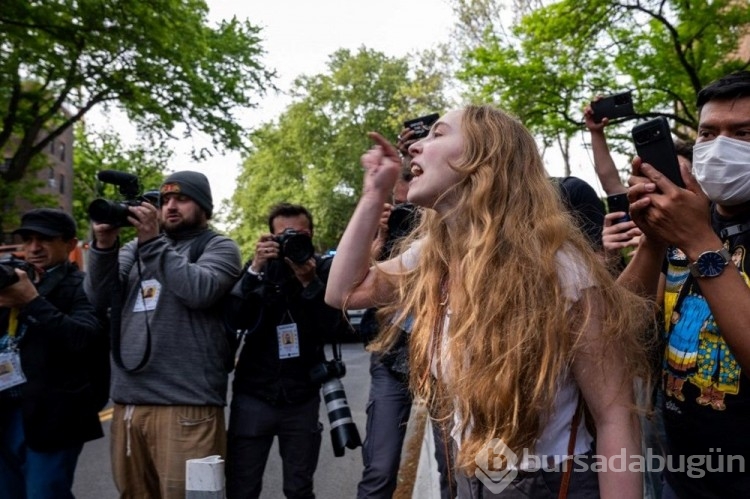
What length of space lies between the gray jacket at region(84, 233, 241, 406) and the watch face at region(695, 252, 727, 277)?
247cm

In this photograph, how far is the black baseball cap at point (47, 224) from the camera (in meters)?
4.05

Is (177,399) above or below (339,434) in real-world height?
above

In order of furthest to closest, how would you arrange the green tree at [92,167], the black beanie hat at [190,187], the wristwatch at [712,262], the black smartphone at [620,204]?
the green tree at [92,167] < the black beanie hat at [190,187] < the black smartphone at [620,204] < the wristwatch at [712,262]

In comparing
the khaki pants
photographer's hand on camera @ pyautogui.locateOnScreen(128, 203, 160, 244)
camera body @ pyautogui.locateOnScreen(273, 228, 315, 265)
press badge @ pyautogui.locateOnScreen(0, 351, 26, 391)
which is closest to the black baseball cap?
press badge @ pyautogui.locateOnScreen(0, 351, 26, 391)

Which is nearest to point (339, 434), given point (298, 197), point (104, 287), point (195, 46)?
point (104, 287)

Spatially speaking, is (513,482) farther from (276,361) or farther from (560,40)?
(560,40)

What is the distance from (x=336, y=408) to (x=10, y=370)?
1785 millimetres

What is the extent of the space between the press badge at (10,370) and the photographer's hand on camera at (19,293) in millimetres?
348

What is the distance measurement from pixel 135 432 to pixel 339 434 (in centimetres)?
102

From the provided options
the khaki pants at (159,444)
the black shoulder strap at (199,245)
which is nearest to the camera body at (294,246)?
the black shoulder strap at (199,245)

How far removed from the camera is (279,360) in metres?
3.80

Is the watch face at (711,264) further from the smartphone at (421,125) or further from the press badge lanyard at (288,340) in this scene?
the press badge lanyard at (288,340)

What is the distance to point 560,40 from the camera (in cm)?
1330

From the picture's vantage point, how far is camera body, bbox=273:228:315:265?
367 cm
